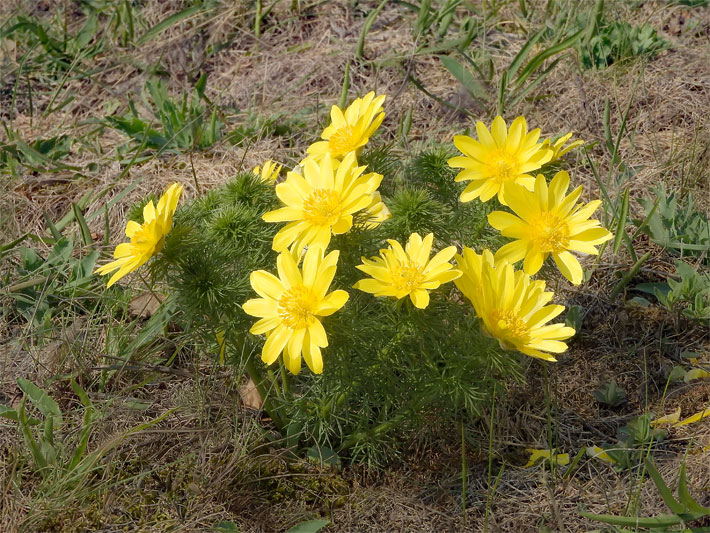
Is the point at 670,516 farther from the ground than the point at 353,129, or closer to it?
closer to it

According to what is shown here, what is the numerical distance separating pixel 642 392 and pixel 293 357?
114 centimetres

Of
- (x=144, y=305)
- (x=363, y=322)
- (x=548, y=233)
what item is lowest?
(x=144, y=305)

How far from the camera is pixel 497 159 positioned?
168cm

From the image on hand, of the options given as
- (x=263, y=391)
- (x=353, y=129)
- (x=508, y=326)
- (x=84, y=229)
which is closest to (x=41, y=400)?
(x=263, y=391)

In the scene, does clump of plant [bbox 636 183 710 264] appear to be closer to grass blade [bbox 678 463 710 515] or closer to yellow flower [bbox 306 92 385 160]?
grass blade [bbox 678 463 710 515]

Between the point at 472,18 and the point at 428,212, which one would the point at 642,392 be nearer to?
the point at 428,212

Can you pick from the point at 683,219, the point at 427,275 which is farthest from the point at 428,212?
the point at 683,219

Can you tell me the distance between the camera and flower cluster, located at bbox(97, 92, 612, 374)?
143 cm

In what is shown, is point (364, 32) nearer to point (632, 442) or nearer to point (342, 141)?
point (342, 141)

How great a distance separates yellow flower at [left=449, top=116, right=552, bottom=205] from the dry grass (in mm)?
623

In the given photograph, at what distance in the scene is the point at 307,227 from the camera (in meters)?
1.51

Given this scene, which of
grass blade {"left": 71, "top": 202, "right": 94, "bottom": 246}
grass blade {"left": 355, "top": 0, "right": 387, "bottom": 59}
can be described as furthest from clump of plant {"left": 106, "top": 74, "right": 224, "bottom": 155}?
grass blade {"left": 355, "top": 0, "right": 387, "bottom": 59}

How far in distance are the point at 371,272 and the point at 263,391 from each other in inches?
23.0

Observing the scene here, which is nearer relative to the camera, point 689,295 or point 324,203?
point 324,203
